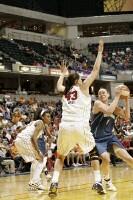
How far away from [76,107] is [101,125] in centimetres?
82

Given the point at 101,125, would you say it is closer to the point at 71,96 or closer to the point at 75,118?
the point at 75,118

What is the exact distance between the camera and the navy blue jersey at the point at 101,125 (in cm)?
693

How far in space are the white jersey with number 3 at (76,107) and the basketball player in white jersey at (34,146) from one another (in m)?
1.58

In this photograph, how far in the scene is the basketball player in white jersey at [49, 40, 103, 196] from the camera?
20.5ft

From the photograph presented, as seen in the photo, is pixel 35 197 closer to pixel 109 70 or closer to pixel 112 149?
pixel 112 149

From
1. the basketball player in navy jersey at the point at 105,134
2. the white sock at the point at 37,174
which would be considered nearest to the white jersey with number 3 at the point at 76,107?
the basketball player in navy jersey at the point at 105,134

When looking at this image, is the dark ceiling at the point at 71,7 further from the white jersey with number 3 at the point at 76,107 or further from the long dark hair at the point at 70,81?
the white jersey with number 3 at the point at 76,107

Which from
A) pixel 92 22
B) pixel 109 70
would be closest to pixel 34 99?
pixel 109 70

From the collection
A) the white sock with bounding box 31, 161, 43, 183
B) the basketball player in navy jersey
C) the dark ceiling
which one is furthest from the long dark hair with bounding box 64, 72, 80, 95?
the dark ceiling

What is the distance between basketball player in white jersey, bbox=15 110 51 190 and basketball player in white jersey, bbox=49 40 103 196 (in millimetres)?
1364

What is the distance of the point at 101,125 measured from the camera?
695cm

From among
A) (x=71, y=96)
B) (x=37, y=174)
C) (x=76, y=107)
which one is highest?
(x=71, y=96)

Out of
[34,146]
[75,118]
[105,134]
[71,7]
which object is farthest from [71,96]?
[71,7]

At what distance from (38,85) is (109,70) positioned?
20.9 ft
